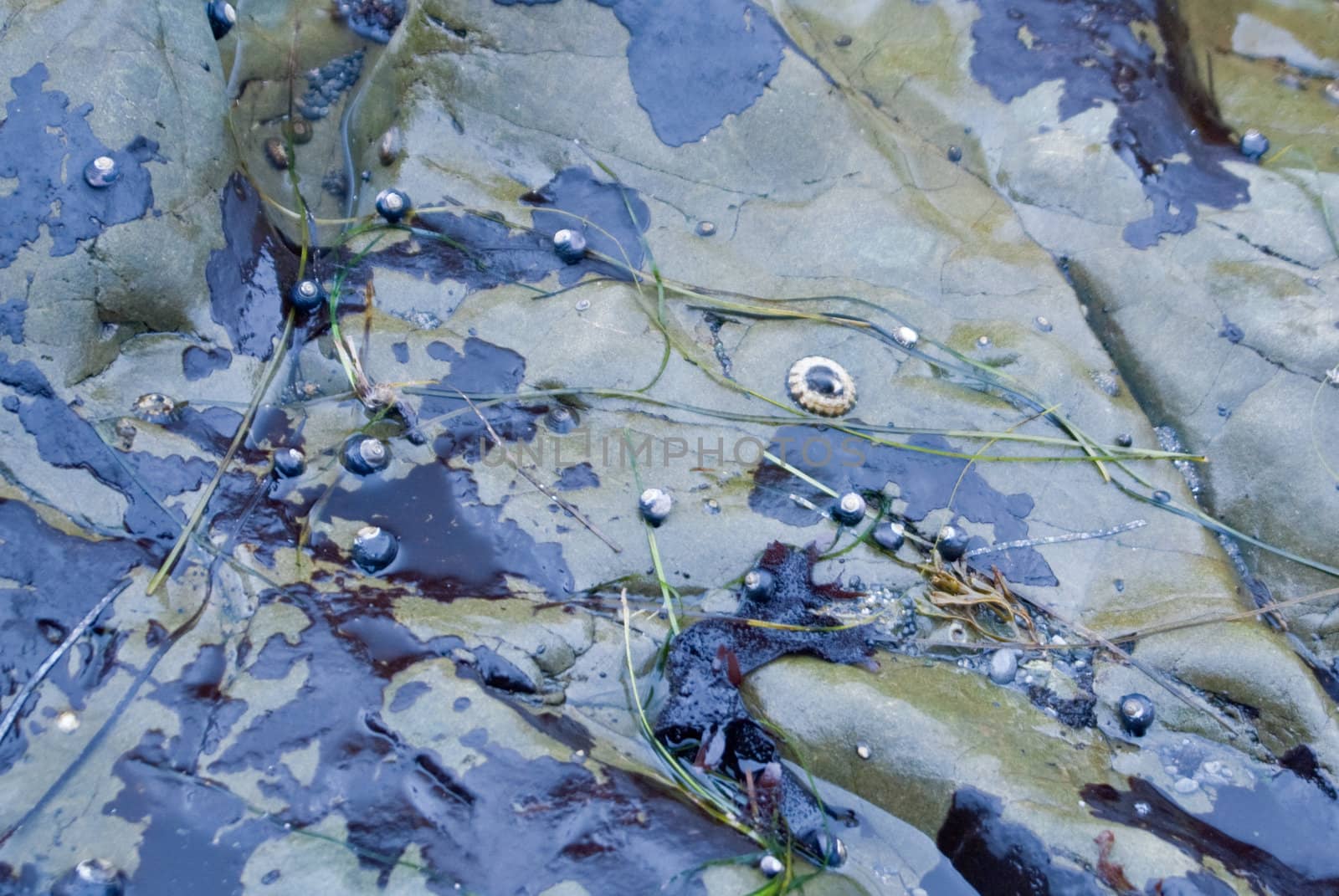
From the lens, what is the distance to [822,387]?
12.1ft

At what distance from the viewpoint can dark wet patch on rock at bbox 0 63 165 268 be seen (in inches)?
126

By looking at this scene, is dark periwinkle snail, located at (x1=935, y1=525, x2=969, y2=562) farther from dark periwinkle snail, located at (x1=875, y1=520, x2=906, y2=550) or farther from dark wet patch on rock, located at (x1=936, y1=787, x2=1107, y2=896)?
dark wet patch on rock, located at (x1=936, y1=787, x2=1107, y2=896)

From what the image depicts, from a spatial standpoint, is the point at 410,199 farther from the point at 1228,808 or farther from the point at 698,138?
the point at 1228,808

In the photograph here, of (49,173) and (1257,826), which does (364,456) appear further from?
(1257,826)

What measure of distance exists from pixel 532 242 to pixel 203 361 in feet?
4.93

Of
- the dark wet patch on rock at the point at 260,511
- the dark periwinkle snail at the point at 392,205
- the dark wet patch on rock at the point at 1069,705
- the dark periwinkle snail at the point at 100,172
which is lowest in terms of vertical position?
the dark wet patch on rock at the point at 1069,705

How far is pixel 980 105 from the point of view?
4344 mm

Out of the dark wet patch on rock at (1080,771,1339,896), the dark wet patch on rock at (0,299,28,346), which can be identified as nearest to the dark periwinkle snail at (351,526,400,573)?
the dark wet patch on rock at (0,299,28,346)

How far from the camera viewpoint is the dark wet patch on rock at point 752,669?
113 inches

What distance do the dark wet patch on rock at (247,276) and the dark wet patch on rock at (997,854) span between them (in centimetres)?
317

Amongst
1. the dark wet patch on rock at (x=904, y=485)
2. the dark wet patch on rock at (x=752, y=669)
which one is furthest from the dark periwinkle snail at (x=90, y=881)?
the dark wet patch on rock at (x=904, y=485)

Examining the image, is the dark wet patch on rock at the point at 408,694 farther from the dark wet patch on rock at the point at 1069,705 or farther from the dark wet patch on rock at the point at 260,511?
the dark wet patch on rock at the point at 1069,705

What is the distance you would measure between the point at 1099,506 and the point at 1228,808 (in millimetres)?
1154

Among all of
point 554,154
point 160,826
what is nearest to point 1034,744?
point 160,826
